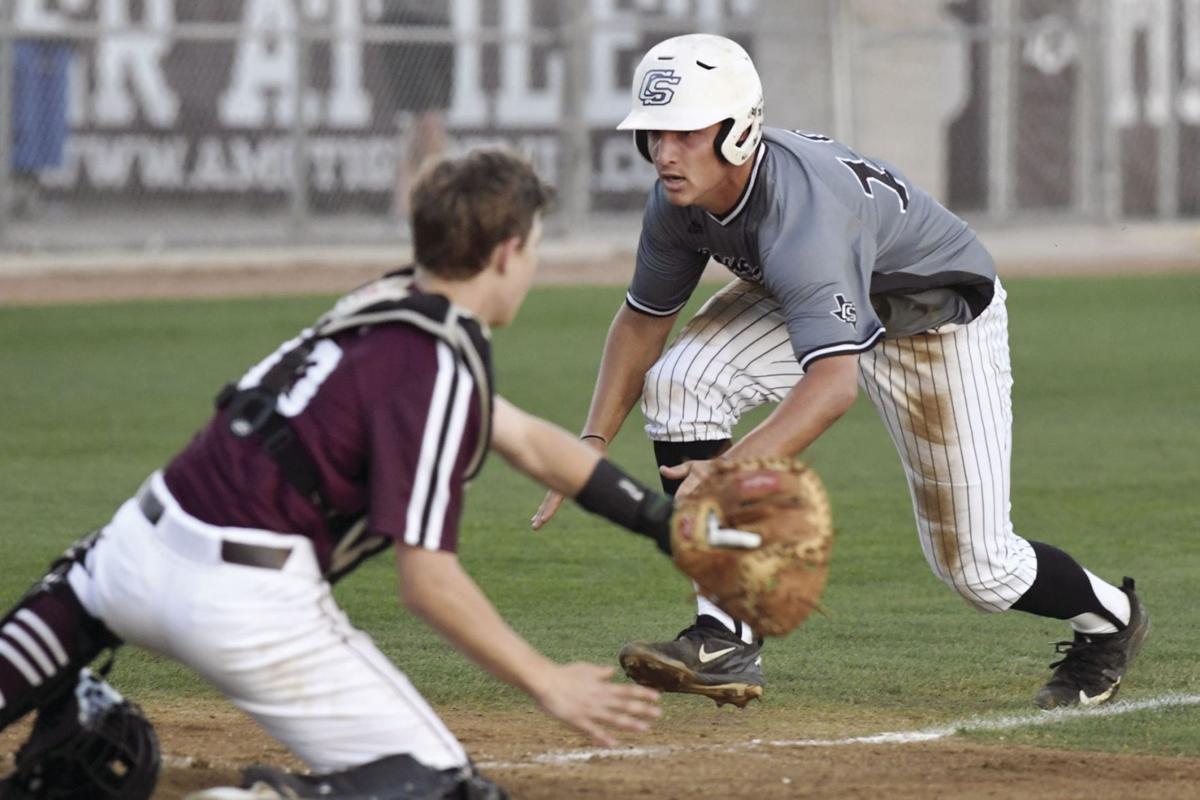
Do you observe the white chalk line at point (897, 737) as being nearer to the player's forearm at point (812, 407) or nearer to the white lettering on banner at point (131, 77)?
the player's forearm at point (812, 407)

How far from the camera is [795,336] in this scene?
16.9 feet

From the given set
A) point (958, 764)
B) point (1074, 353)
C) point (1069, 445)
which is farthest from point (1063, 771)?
point (1074, 353)

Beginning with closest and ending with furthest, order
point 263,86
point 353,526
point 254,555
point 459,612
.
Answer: point 459,612 < point 254,555 < point 353,526 < point 263,86

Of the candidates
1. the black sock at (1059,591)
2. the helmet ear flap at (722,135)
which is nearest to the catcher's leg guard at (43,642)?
the helmet ear flap at (722,135)

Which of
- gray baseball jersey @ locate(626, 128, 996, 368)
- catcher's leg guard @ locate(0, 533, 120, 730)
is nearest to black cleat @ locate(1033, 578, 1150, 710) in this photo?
gray baseball jersey @ locate(626, 128, 996, 368)

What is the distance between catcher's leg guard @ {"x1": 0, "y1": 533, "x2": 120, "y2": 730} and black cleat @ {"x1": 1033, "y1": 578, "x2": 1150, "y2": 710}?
2.85 metres

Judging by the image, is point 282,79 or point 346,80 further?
point 346,80

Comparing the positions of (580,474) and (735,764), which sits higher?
(580,474)

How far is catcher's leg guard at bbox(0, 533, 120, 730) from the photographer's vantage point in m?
4.11

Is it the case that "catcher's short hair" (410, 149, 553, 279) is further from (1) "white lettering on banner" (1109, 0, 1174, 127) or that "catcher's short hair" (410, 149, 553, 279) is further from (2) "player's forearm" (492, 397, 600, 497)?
(1) "white lettering on banner" (1109, 0, 1174, 127)

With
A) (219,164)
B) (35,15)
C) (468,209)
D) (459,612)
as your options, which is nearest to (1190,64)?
(219,164)

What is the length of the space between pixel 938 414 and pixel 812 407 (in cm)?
81

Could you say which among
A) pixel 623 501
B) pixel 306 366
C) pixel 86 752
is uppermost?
pixel 306 366

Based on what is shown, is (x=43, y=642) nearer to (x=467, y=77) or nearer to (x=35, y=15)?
(x=35, y=15)
